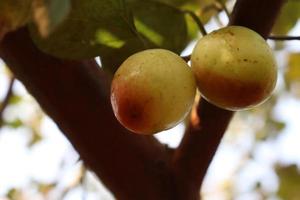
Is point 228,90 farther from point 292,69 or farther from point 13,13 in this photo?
point 292,69

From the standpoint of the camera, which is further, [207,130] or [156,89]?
[207,130]

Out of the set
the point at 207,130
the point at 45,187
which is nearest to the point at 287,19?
the point at 207,130

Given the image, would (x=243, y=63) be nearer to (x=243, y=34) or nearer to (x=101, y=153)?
(x=243, y=34)

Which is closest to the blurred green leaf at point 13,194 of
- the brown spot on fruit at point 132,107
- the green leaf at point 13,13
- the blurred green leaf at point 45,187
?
the blurred green leaf at point 45,187

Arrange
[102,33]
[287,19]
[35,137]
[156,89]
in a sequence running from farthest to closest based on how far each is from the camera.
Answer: [35,137], [287,19], [102,33], [156,89]

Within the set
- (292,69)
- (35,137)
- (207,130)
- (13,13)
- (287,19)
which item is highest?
(13,13)

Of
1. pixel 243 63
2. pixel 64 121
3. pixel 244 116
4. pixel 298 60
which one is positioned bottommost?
pixel 244 116

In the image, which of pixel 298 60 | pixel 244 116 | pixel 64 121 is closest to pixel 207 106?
pixel 64 121
